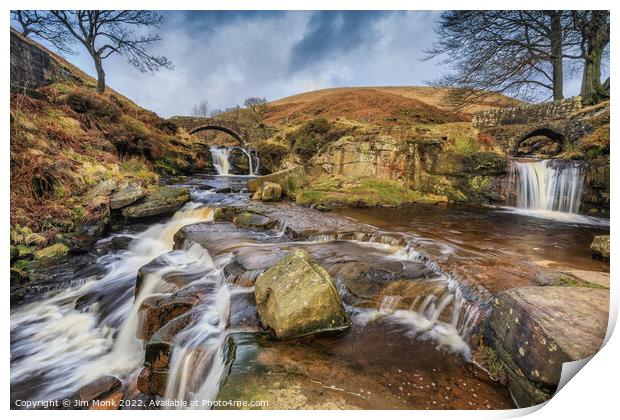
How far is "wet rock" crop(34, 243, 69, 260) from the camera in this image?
155 inches

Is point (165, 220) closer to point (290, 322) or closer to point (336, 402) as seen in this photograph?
point (290, 322)

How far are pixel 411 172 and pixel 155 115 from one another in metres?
Answer: 12.2

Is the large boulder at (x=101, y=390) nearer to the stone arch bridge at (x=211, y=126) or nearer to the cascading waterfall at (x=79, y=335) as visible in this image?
the cascading waterfall at (x=79, y=335)


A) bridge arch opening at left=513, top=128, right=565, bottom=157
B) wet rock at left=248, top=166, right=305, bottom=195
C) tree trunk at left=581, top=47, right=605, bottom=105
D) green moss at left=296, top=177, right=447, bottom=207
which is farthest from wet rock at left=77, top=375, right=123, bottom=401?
bridge arch opening at left=513, top=128, right=565, bottom=157

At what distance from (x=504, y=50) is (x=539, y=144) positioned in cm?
625

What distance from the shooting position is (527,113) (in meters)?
9.11

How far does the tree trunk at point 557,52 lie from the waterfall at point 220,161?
13.6 m

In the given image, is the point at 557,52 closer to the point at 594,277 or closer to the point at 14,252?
the point at 594,277

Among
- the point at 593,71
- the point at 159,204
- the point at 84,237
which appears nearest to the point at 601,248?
the point at 593,71

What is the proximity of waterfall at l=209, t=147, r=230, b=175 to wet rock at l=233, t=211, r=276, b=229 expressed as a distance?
957cm

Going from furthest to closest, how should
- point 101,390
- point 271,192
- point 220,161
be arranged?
point 220,161 → point 271,192 → point 101,390

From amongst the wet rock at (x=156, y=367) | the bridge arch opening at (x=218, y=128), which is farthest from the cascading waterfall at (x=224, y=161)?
the wet rock at (x=156, y=367)

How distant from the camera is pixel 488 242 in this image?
445cm

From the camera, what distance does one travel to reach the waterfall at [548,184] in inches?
241
